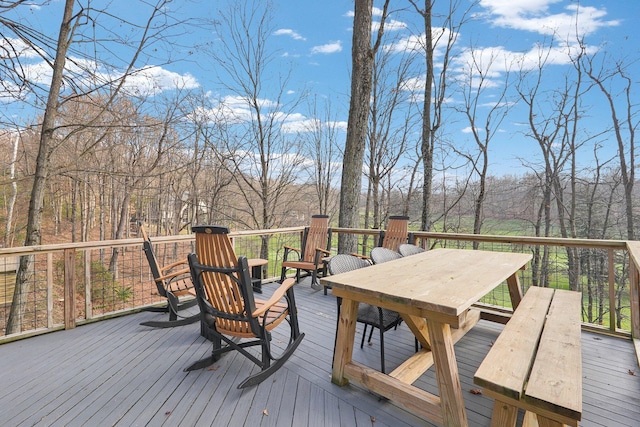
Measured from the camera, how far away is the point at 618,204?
28.0 feet

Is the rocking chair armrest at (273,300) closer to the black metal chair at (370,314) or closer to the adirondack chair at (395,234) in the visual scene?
the black metal chair at (370,314)

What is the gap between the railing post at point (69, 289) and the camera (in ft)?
9.66

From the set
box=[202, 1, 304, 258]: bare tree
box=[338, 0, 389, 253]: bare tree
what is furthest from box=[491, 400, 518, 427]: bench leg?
box=[202, 1, 304, 258]: bare tree

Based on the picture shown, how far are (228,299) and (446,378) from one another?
1.49 m

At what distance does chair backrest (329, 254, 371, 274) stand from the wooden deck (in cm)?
73

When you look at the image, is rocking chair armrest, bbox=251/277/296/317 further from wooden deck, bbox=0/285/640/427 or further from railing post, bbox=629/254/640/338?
railing post, bbox=629/254/640/338

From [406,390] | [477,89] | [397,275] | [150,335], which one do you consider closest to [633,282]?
[397,275]

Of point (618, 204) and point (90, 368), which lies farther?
point (618, 204)

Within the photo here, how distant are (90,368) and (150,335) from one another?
0.62m

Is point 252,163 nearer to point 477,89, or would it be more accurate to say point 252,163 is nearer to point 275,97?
point 275,97

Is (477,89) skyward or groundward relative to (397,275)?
skyward

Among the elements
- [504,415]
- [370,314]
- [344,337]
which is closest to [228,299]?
[344,337]

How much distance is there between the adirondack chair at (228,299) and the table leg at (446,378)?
3.52 feet

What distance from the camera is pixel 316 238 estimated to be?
16.3ft
